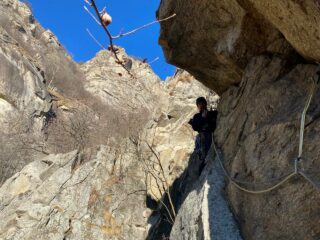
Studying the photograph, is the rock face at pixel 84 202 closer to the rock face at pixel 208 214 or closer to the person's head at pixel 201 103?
the person's head at pixel 201 103

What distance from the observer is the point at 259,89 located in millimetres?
6387

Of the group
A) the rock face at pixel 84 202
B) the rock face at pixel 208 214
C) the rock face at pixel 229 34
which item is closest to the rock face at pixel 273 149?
the rock face at pixel 208 214

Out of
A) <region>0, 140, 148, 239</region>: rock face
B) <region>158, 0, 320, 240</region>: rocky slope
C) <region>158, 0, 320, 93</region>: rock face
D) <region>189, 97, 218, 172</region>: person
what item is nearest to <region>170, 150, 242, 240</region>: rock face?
<region>158, 0, 320, 240</region>: rocky slope

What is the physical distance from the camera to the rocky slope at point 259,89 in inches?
177

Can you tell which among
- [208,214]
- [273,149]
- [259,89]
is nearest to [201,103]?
[259,89]

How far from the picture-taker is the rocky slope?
4.51m

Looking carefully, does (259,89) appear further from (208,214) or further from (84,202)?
(84,202)

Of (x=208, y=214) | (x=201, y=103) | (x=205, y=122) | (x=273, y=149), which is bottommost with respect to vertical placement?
(x=208, y=214)

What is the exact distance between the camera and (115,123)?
21891 mm

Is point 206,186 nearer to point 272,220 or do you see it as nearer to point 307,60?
point 272,220

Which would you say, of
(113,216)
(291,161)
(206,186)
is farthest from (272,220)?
(113,216)

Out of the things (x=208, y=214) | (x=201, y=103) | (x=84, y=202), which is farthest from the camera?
(x=84, y=202)

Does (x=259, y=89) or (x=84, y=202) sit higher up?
(x=84, y=202)

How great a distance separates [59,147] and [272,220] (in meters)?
22.8
